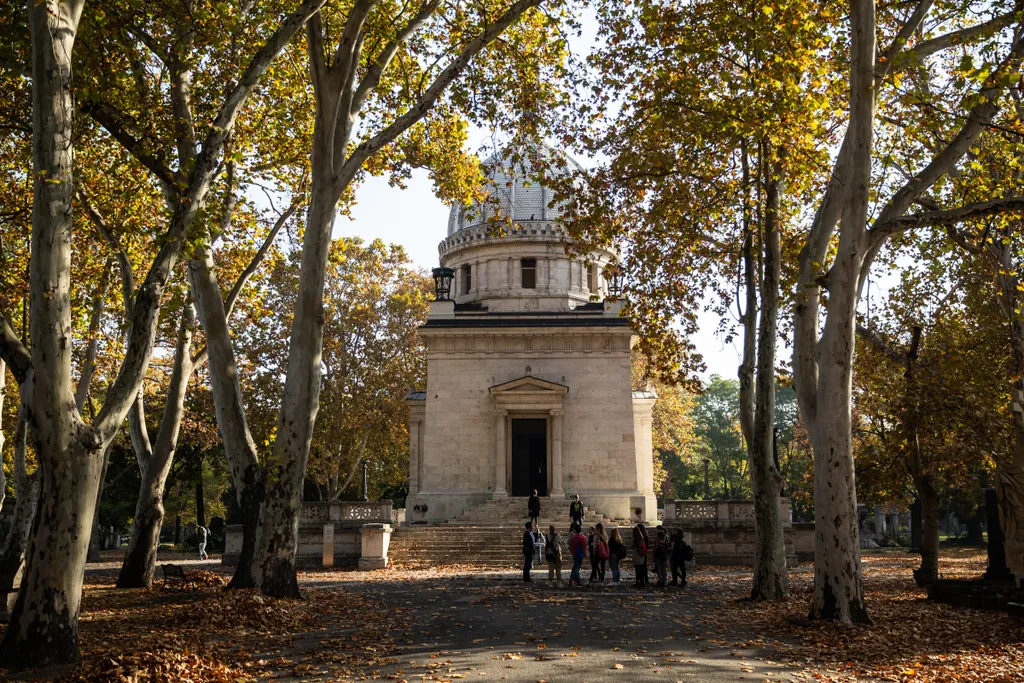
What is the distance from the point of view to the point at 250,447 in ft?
53.1

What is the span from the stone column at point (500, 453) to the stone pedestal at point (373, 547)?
7.48m

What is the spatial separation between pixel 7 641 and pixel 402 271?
1476 inches

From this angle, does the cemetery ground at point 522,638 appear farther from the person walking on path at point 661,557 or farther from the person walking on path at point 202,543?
the person walking on path at point 202,543

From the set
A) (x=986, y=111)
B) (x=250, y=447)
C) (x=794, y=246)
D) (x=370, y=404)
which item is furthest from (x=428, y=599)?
(x=370, y=404)

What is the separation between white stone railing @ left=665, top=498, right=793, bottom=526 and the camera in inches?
1129

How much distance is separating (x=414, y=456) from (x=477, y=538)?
399 inches

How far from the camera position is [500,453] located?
3397cm

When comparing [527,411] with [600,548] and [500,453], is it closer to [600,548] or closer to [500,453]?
[500,453]

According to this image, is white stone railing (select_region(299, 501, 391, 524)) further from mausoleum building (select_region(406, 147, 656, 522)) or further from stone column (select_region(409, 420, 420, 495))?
stone column (select_region(409, 420, 420, 495))

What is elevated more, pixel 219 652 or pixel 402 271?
pixel 402 271

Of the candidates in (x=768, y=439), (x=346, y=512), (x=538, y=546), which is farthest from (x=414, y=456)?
(x=768, y=439)

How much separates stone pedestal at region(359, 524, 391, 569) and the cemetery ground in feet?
24.5

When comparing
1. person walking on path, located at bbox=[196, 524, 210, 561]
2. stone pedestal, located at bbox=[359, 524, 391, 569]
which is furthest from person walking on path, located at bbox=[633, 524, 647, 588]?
person walking on path, located at bbox=[196, 524, 210, 561]

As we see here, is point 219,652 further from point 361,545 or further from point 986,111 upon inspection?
point 361,545
